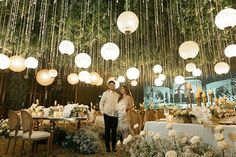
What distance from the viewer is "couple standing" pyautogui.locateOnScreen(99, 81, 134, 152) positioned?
414 centimetres

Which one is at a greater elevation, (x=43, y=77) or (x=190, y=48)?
(x=190, y=48)

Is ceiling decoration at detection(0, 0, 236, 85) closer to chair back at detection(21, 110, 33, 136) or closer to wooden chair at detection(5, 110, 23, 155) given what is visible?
wooden chair at detection(5, 110, 23, 155)

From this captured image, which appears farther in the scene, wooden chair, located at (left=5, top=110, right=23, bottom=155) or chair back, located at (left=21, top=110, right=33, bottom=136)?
wooden chair, located at (left=5, top=110, right=23, bottom=155)

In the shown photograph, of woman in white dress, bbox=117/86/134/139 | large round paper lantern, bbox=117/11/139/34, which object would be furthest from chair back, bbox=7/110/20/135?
large round paper lantern, bbox=117/11/139/34

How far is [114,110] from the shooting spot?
4.18 meters

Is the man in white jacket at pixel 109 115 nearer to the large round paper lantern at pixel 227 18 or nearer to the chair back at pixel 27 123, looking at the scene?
the chair back at pixel 27 123

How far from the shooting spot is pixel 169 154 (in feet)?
4.99

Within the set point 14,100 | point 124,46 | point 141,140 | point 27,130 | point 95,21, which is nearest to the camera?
point 141,140

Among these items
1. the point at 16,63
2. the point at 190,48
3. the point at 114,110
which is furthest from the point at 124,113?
the point at 16,63

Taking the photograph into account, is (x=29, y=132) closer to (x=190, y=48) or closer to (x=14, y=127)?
(x=14, y=127)

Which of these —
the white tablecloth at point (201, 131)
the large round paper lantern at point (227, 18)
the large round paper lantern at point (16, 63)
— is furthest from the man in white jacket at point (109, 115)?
the large round paper lantern at point (16, 63)

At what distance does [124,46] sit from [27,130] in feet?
16.7

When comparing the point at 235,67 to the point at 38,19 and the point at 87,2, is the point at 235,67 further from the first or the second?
the point at 38,19

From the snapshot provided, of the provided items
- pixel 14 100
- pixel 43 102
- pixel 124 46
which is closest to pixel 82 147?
pixel 124 46
